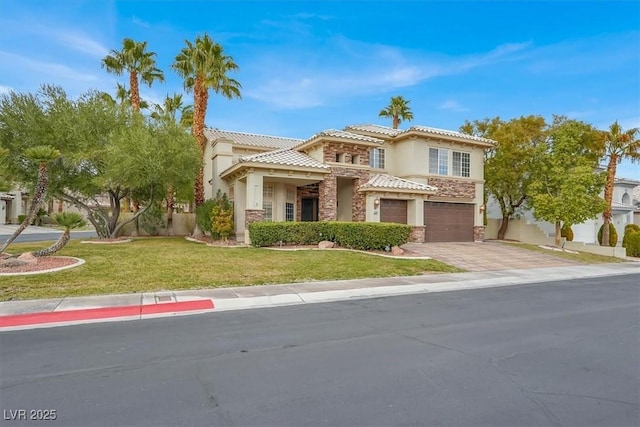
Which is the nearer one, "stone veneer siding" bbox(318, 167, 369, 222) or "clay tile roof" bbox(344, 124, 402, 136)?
"stone veneer siding" bbox(318, 167, 369, 222)

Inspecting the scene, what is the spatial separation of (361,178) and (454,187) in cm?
694

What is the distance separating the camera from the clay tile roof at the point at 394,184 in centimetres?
2090

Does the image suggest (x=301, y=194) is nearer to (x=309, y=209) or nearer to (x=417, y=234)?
(x=309, y=209)

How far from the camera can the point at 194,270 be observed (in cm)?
1204

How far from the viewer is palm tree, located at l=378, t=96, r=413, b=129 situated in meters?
40.1

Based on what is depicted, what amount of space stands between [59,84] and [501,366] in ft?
74.9

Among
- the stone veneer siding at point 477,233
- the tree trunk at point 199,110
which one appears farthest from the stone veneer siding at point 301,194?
the stone veneer siding at point 477,233

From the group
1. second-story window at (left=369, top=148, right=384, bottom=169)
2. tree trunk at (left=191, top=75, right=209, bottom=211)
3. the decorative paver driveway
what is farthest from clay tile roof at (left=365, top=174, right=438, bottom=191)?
tree trunk at (left=191, top=75, right=209, bottom=211)

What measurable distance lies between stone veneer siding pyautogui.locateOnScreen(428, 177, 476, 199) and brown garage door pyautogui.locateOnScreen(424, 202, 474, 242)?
67 cm

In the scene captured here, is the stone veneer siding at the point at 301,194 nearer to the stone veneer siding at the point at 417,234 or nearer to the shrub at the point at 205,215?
the shrub at the point at 205,215

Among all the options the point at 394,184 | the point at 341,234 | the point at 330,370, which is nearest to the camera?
the point at 330,370

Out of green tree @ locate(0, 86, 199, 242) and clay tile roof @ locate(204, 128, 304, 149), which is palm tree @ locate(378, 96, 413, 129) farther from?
green tree @ locate(0, 86, 199, 242)

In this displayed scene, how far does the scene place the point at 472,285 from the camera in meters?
12.1

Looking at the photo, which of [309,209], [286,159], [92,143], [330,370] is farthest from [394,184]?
[330,370]
